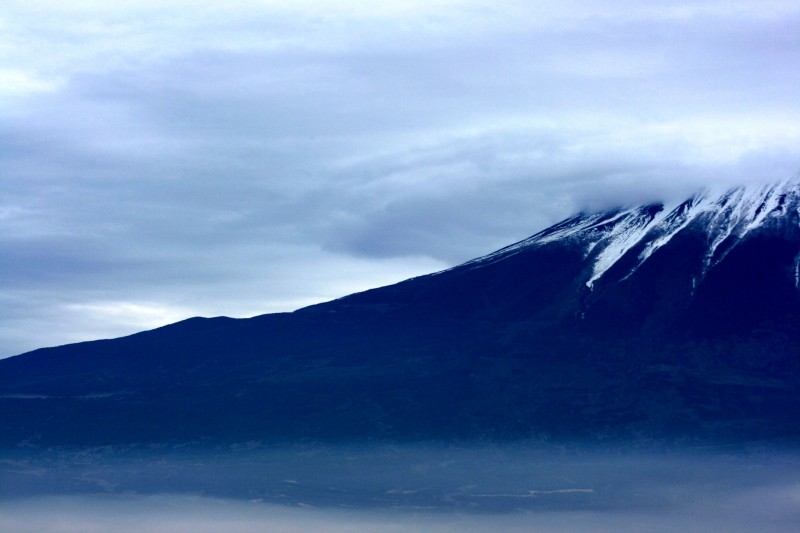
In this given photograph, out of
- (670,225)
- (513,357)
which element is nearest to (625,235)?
(670,225)

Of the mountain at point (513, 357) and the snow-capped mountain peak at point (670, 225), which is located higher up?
the snow-capped mountain peak at point (670, 225)

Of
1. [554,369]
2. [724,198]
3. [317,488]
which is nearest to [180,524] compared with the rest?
[317,488]

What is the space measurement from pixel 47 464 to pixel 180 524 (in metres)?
29.6

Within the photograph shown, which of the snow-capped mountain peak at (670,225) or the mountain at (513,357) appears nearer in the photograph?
the mountain at (513,357)

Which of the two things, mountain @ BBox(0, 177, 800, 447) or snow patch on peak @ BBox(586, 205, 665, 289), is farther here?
snow patch on peak @ BBox(586, 205, 665, 289)

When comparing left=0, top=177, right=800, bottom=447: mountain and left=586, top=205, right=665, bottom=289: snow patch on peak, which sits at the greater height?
left=586, top=205, right=665, bottom=289: snow patch on peak

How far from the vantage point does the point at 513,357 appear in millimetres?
132375

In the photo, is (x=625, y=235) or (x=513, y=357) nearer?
(x=513, y=357)

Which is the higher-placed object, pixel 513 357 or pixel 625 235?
pixel 625 235

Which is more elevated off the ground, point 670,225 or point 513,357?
point 670,225

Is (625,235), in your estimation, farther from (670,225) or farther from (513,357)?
(513,357)

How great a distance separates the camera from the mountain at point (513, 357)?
12425 cm

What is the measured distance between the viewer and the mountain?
124250mm

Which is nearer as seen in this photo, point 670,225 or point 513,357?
point 513,357
